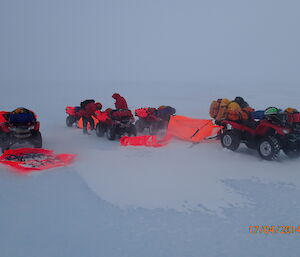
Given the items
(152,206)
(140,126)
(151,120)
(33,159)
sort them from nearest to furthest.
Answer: (152,206)
(33,159)
(151,120)
(140,126)

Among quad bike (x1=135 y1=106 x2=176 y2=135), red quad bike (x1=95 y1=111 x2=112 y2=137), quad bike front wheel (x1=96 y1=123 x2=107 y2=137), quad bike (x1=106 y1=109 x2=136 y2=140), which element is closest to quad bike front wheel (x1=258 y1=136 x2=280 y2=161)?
quad bike (x1=135 y1=106 x2=176 y2=135)

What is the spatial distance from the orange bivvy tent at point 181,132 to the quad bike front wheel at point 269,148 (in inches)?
88.9

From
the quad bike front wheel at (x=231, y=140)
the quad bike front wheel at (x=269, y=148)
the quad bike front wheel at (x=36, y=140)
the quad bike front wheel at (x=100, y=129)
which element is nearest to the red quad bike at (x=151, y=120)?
the quad bike front wheel at (x=100, y=129)

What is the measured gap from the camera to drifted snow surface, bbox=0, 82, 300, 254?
4113mm

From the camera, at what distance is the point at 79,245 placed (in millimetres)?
4129

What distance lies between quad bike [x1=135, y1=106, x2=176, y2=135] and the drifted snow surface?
9.51ft

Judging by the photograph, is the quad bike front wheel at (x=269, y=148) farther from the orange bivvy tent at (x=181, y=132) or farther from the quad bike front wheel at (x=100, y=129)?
the quad bike front wheel at (x=100, y=129)

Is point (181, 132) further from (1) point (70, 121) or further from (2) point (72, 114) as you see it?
(1) point (70, 121)

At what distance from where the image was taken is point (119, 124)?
10.2 meters

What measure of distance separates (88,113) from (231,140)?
213 inches

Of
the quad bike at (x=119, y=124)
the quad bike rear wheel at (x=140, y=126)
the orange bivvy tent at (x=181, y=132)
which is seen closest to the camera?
the orange bivvy tent at (x=181, y=132)

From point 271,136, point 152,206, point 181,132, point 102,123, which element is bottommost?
point 152,206

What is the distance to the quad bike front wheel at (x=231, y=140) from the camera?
855cm

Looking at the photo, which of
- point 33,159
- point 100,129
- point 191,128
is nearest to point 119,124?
point 100,129
